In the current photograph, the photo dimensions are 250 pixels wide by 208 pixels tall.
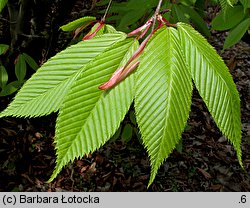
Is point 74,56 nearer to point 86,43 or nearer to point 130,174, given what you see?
point 86,43

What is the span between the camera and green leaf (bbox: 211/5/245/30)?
1560 mm

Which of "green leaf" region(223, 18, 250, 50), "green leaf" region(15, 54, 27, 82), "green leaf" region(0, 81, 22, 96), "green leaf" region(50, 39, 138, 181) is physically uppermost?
"green leaf" region(50, 39, 138, 181)

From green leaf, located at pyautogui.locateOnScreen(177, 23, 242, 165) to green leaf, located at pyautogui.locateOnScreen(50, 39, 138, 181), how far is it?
10 cm

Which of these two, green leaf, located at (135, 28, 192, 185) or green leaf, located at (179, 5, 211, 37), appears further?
green leaf, located at (179, 5, 211, 37)

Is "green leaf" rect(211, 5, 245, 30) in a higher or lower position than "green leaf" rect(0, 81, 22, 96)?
higher

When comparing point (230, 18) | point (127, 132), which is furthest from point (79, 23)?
point (127, 132)

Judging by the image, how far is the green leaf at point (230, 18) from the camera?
5.12ft

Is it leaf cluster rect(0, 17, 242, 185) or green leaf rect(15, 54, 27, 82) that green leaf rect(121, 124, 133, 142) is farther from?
leaf cluster rect(0, 17, 242, 185)

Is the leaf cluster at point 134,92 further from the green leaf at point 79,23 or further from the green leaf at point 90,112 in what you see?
the green leaf at point 79,23

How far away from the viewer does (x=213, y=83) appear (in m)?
0.60

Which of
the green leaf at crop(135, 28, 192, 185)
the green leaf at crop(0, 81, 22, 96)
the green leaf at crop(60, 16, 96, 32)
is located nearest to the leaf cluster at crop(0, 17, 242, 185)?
the green leaf at crop(135, 28, 192, 185)

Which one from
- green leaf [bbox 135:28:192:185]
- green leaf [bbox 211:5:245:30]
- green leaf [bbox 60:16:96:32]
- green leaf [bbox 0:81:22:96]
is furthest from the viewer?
green leaf [bbox 0:81:22:96]

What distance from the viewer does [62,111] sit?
1.86 ft
